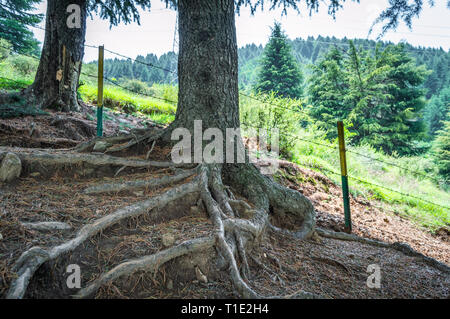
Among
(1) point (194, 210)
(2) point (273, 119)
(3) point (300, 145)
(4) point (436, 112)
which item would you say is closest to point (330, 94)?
(3) point (300, 145)

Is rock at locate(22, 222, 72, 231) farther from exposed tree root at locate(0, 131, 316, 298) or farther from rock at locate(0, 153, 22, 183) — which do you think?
rock at locate(0, 153, 22, 183)

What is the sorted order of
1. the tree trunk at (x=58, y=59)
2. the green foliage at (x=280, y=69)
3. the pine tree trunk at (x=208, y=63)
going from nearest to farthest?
the pine tree trunk at (x=208, y=63) → the tree trunk at (x=58, y=59) → the green foliage at (x=280, y=69)

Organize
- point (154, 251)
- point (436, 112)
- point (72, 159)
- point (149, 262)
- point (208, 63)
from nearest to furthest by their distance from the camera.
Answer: point (149, 262), point (154, 251), point (72, 159), point (208, 63), point (436, 112)

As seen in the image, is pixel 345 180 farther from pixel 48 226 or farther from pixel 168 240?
pixel 48 226

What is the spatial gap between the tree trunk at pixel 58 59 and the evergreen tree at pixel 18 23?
62.7 feet

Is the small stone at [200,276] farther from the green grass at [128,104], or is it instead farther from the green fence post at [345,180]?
the green grass at [128,104]

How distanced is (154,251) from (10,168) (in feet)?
5.23

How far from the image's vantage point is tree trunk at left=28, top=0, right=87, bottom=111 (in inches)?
204

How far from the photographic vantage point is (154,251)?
67.7 inches

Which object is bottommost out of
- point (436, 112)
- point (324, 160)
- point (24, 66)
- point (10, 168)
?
point (324, 160)

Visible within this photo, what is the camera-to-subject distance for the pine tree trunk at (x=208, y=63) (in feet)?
9.48

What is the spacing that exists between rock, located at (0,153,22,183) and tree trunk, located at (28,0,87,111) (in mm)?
3489

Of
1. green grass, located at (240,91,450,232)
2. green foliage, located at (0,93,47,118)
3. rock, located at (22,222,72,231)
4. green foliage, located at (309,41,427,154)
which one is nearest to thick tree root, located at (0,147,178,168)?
rock, located at (22,222,72,231)

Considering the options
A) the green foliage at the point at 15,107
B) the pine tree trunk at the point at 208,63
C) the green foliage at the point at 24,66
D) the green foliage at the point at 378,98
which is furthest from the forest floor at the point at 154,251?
the green foliage at the point at 378,98
